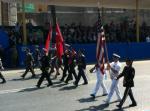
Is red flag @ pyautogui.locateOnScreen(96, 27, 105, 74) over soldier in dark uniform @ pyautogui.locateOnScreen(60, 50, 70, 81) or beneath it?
over

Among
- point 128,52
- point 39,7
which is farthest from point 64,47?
point 39,7

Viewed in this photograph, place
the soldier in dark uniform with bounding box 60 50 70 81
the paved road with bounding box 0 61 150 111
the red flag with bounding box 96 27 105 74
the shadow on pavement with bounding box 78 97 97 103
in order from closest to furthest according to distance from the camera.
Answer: the paved road with bounding box 0 61 150 111 → the shadow on pavement with bounding box 78 97 97 103 → the red flag with bounding box 96 27 105 74 → the soldier in dark uniform with bounding box 60 50 70 81

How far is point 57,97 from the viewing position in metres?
17.6

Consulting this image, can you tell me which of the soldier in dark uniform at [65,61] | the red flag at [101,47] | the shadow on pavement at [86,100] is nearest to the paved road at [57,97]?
the shadow on pavement at [86,100]

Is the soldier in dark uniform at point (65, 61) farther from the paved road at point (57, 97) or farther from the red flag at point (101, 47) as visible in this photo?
the red flag at point (101, 47)

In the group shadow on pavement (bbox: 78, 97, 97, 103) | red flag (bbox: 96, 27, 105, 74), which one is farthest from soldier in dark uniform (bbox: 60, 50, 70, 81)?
red flag (bbox: 96, 27, 105, 74)

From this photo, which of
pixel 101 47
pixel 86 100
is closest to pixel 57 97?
pixel 86 100

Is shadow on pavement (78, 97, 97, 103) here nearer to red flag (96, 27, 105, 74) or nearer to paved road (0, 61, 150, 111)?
paved road (0, 61, 150, 111)

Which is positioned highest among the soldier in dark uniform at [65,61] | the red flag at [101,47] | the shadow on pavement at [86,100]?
the red flag at [101,47]

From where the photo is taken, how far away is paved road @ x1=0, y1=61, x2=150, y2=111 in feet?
50.6

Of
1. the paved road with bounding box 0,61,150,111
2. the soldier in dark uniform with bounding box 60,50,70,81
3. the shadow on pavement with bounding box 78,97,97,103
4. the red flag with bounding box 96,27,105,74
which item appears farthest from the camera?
the soldier in dark uniform with bounding box 60,50,70,81

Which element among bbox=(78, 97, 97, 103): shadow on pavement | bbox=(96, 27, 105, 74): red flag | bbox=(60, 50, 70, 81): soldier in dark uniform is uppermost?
bbox=(96, 27, 105, 74): red flag

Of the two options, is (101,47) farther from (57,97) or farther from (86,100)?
(57,97)

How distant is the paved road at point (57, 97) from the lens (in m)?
15.4
